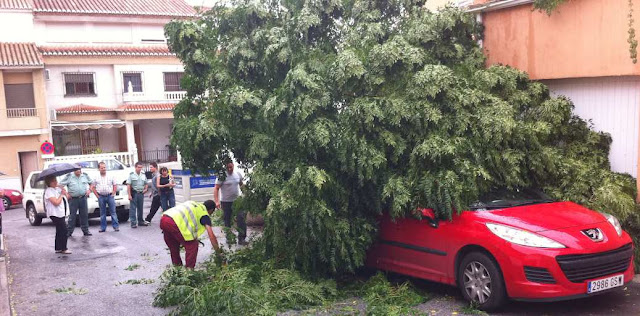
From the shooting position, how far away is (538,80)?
32.2 feet

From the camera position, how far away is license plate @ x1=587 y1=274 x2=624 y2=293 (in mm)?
6211

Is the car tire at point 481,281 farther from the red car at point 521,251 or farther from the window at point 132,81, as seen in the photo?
the window at point 132,81

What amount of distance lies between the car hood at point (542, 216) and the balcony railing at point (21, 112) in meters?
26.8

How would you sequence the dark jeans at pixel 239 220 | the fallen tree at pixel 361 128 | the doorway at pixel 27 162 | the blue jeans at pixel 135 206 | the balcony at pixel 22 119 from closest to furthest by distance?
the fallen tree at pixel 361 128 → the dark jeans at pixel 239 220 → the blue jeans at pixel 135 206 → the balcony at pixel 22 119 → the doorway at pixel 27 162

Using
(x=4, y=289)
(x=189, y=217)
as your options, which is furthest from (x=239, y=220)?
(x=4, y=289)

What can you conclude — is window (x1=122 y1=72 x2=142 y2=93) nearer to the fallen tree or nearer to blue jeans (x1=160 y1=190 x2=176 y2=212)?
blue jeans (x1=160 y1=190 x2=176 y2=212)

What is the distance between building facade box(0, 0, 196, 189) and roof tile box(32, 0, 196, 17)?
0.05m

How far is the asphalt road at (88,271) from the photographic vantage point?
7648mm

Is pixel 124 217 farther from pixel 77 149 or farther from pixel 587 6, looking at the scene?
pixel 77 149

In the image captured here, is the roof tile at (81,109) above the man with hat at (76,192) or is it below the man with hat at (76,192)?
above

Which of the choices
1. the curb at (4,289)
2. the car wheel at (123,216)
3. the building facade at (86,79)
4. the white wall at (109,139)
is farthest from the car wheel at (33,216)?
the white wall at (109,139)

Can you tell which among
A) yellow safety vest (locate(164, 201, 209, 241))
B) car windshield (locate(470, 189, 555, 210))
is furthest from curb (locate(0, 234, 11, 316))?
car windshield (locate(470, 189, 555, 210))

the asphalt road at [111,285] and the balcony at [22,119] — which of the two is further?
the balcony at [22,119]

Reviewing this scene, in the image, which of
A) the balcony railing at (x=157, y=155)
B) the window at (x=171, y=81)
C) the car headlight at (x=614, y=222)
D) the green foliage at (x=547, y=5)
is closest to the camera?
the car headlight at (x=614, y=222)
